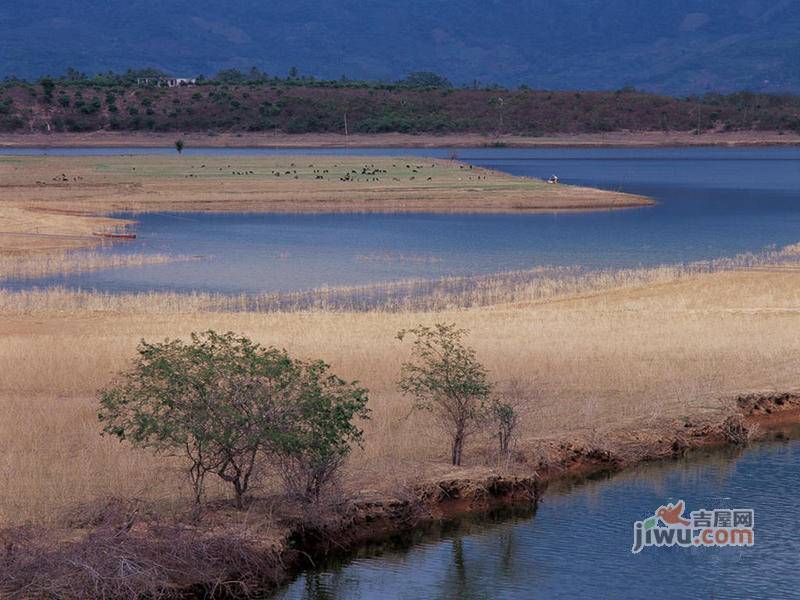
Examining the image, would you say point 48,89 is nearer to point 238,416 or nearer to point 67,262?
point 67,262

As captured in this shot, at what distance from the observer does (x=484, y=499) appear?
19.6 meters

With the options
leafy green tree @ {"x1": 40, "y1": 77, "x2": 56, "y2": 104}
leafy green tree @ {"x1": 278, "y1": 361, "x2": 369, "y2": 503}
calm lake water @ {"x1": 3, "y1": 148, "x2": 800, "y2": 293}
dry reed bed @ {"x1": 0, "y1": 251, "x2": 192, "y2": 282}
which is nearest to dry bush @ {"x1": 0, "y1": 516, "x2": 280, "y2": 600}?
leafy green tree @ {"x1": 278, "y1": 361, "x2": 369, "y2": 503}

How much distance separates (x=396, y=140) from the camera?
183875mm

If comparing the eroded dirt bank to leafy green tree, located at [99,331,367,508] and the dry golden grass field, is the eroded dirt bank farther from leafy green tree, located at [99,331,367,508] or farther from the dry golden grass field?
leafy green tree, located at [99,331,367,508]

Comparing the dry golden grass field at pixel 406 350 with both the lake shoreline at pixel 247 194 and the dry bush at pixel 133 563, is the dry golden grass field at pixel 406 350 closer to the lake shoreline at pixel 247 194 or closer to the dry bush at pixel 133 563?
the dry bush at pixel 133 563

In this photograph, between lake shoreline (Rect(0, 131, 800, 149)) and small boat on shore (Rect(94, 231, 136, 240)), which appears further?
lake shoreline (Rect(0, 131, 800, 149))

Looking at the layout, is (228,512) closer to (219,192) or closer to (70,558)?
(70,558)

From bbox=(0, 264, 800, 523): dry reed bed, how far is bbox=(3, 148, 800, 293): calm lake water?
8027 millimetres

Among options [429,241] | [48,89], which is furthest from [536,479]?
[48,89]

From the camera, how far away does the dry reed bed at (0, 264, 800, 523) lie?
19.5 metres

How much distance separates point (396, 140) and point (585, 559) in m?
168

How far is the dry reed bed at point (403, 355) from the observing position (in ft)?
63.9

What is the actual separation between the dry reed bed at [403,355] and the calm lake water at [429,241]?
8.03 m

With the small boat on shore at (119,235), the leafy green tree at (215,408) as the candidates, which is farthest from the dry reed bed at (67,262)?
the leafy green tree at (215,408)
